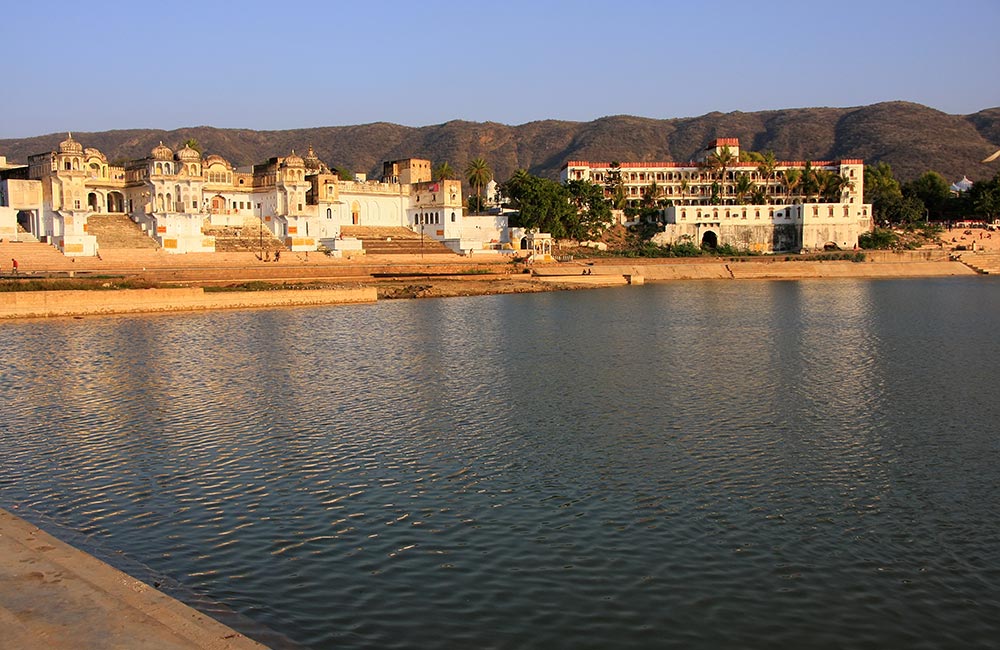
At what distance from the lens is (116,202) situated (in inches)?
2771

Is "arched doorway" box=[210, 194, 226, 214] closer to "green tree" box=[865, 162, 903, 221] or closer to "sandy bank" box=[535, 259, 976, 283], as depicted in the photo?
"sandy bank" box=[535, 259, 976, 283]

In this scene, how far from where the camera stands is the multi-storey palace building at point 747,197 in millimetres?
94625

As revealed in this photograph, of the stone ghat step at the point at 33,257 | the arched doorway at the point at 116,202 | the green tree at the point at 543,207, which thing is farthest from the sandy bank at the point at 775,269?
the stone ghat step at the point at 33,257

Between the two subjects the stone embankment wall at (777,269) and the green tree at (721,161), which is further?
the green tree at (721,161)

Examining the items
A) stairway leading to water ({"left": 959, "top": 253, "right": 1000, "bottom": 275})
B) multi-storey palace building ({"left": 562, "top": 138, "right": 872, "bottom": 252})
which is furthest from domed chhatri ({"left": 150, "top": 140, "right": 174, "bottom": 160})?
stairway leading to water ({"left": 959, "top": 253, "right": 1000, "bottom": 275})

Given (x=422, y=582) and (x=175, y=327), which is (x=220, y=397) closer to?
(x=422, y=582)

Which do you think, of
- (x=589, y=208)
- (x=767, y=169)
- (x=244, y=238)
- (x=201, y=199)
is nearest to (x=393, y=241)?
(x=244, y=238)

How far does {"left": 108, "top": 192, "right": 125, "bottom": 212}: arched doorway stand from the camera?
230 feet

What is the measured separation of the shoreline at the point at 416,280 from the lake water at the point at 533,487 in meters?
11.4

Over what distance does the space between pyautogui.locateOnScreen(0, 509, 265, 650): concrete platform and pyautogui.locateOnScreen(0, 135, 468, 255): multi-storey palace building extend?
53.6m

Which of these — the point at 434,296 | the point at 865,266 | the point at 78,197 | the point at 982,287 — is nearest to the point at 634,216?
the point at 865,266

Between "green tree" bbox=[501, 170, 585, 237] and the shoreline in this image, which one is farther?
"green tree" bbox=[501, 170, 585, 237]

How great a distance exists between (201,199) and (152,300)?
25387mm

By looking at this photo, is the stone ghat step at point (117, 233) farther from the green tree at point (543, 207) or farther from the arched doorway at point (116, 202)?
the green tree at point (543, 207)
